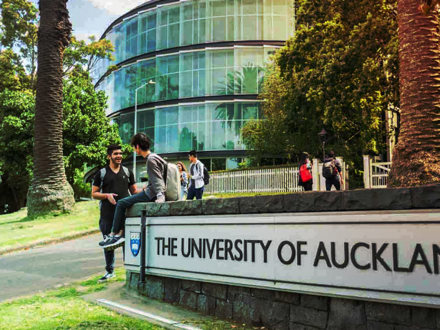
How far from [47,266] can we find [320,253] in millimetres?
6584

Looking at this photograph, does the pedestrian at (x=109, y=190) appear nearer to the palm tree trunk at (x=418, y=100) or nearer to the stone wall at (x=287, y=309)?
the stone wall at (x=287, y=309)

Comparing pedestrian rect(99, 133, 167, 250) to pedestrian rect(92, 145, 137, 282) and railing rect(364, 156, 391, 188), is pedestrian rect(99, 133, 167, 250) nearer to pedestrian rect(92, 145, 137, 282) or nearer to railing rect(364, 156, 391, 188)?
pedestrian rect(92, 145, 137, 282)

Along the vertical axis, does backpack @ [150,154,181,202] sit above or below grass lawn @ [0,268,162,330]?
above

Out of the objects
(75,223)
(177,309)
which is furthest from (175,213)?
(75,223)

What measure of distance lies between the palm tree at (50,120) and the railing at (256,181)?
13485 mm

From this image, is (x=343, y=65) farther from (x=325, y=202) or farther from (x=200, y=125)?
(x=200, y=125)

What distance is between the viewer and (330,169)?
16.4 meters

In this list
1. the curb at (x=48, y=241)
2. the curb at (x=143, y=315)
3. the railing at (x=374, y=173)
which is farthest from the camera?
the railing at (x=374, y=173)

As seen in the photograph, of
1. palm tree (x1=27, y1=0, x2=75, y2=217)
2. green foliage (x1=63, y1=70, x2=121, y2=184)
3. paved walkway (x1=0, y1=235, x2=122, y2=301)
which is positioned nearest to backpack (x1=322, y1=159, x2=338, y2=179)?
paved walkway (x1=0, y1=235, x2=122, y2=301)

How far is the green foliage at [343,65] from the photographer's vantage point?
1491 centimetres

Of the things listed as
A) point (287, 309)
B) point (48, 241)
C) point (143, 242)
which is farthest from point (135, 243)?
point (48, 241)

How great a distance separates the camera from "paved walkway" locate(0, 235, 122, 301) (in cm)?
714

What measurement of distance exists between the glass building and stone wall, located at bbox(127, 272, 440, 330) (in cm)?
3295

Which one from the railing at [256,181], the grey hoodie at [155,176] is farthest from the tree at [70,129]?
the grey hoodie at [155,176]
